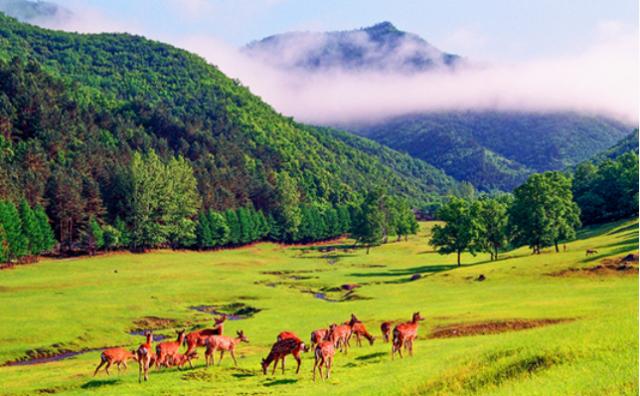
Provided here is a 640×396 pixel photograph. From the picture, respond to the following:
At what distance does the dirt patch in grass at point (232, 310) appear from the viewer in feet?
229

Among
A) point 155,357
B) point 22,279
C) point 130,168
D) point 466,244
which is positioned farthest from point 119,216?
point 155,357

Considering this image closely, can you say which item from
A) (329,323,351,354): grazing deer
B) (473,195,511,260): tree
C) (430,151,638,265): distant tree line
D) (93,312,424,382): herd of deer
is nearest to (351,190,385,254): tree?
(430,151,638,265): distant tree line

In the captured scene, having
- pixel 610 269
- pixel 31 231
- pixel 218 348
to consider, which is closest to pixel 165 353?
pixel 218 348

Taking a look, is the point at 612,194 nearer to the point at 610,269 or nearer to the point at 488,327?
the point at 610,269

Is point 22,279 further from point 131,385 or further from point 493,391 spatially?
point 493,391

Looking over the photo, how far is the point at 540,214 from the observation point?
9862 cm

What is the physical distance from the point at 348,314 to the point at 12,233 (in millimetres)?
72022

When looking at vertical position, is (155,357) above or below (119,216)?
below

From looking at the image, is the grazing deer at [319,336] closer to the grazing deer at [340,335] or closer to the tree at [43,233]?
the grazing deer at [340,335]

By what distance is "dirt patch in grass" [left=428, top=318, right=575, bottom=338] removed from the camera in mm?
43719

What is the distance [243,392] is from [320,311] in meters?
36.9

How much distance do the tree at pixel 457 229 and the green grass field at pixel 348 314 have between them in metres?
7.89

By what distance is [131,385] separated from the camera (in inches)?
1203

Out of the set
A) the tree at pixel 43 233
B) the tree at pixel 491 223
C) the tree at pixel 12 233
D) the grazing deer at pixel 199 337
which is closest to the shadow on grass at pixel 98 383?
the grazing deer at pixel 199 337
